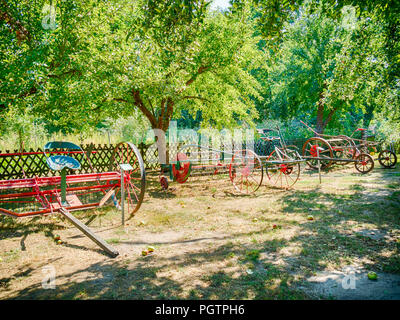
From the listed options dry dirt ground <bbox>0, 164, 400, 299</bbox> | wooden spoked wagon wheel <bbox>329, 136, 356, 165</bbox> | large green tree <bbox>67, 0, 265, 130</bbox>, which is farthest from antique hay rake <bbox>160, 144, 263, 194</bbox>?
wooden spoked wagon wheel <bbox>329, 136, 356, 165</bbox>

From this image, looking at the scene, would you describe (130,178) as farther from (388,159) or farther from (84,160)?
(388,159)

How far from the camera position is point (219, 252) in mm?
3859

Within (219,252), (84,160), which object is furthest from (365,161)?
(84,160)

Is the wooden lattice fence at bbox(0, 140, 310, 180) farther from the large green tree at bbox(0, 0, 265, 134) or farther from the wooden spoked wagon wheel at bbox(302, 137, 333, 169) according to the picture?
the wooden spoked wagon wheel at bbox(302, 137, 333, 169)

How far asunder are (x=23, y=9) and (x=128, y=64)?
9.12ft

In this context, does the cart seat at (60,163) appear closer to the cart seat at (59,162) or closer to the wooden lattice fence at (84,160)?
the cart seat at (59,162)

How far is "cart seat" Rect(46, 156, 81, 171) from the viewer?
4.82 meters

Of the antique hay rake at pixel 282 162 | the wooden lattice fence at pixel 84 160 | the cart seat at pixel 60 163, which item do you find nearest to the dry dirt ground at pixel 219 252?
the cart seat at pixel 60 163

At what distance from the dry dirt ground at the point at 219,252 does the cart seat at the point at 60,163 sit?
1214 millimetres

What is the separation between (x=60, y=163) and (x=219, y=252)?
3.46 m

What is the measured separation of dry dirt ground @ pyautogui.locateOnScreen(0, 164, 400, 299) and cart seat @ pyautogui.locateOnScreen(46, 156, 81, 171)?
3.98 ft

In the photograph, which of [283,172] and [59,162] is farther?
[283,172]

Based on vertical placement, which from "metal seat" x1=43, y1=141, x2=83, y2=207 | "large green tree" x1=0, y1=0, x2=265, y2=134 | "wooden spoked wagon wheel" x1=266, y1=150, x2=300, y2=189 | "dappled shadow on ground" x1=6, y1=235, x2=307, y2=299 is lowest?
"dappled shadow on ground" x1=6, y1=235, x2=307, y2=299
